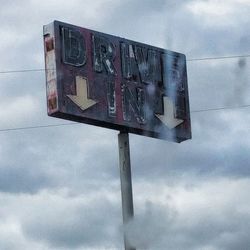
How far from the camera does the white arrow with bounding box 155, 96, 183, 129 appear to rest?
61.9 meters

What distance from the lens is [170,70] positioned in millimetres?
63094

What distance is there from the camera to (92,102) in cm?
5784

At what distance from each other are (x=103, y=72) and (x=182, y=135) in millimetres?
6237

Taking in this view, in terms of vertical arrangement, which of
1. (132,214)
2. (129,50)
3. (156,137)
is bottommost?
(132,214)

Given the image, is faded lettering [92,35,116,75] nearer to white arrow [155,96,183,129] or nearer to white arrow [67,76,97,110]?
white arrow [67,76,97,110]

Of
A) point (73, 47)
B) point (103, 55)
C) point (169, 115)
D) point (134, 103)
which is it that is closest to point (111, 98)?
point (134, 103)

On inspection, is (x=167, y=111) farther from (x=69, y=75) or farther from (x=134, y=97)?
(x=69, y=75)

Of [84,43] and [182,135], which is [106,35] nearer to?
[84,43]

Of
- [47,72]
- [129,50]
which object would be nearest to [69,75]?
[47,72]

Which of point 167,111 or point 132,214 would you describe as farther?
point 167,111

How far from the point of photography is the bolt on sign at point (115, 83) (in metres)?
56.9

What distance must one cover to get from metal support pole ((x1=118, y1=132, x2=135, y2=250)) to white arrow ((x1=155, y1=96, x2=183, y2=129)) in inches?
109

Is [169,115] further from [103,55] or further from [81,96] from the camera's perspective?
[81,96]

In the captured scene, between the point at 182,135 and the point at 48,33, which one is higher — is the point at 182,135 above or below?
below
